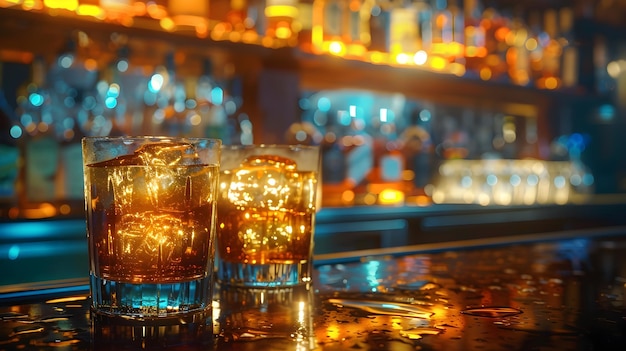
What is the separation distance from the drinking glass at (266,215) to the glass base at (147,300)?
14cm

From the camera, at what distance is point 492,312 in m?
0.55

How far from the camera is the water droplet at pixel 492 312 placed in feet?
1.77

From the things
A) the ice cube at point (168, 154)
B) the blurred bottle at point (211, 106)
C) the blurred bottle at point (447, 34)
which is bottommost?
the ice cube at point (168, 154)

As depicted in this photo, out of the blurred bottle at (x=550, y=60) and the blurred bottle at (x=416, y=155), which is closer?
the blurred bottle at (x=416, y=155)

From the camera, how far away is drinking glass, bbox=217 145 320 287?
0.68m

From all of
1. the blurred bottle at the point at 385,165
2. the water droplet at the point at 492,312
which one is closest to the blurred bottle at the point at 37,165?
the blurred bottle at the point at 385,165

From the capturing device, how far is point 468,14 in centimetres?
316

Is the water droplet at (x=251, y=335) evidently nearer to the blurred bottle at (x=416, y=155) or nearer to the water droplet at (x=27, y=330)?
the water droplet at (x=27, y=330)

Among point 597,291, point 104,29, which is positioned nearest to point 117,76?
point 104,29

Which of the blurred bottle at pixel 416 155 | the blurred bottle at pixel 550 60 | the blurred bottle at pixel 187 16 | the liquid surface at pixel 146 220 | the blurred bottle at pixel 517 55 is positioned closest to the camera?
the liquid surface at pixel 146 220

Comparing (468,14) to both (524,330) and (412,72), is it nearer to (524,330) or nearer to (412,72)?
(412,72)

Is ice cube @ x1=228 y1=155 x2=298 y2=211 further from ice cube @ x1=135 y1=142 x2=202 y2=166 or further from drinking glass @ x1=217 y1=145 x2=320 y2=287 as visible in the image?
ice cube @ x1=135 y1=142 x2=202 y2=166

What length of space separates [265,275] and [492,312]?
0.68 feet

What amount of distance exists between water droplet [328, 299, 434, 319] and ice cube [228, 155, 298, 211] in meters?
0.14
